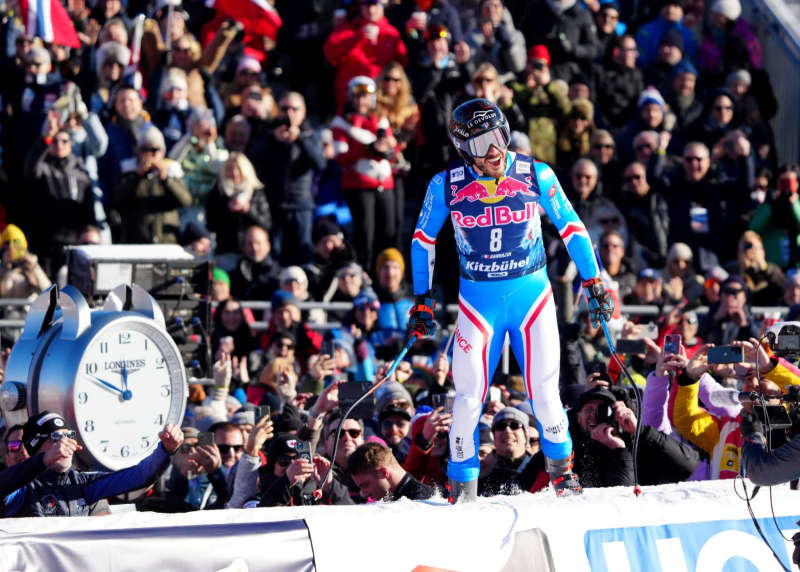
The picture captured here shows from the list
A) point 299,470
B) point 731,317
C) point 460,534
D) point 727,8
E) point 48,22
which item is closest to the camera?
point 460,534

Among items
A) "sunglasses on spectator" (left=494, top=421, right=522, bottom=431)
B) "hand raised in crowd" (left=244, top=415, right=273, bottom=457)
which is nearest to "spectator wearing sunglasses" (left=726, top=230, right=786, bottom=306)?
"sunglasses on spectator" (left=494, top=421, right=522, bottom=431)

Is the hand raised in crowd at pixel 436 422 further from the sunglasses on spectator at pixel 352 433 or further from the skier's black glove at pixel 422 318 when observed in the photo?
the skier's black glove at pixel 422 318

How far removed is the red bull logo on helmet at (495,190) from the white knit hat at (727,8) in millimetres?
8950

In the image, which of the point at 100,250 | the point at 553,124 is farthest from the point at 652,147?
the point at 100,250

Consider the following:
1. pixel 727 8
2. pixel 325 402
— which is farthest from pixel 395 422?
pixel 727 8

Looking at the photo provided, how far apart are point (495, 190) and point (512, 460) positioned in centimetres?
194

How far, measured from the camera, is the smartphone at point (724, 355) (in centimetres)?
723

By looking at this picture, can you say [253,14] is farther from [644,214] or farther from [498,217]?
[498,217]

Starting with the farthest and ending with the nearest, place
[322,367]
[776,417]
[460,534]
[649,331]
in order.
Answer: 1. [322,367]
2. [649,331]
3. [776,417]
4. [460,534]

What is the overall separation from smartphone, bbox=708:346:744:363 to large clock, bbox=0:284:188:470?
318 centimetres

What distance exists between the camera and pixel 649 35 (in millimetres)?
15508

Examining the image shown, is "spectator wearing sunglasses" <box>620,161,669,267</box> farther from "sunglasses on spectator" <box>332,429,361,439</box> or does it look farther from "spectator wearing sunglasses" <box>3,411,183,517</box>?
"spectator wearing sunglasses" <box>3,411,183,517</box>

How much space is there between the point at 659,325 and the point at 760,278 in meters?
1.84

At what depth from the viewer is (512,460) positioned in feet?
28.2
